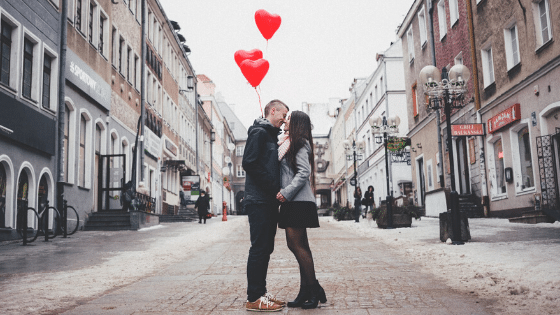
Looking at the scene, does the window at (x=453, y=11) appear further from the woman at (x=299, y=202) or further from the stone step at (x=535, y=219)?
the woman at (x=299, y=202)

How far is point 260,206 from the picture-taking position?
5.16 meters

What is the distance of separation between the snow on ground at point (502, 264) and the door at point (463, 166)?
1140cm

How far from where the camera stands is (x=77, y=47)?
20984 mm

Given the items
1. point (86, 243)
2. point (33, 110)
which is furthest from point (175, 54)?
point (86, 243)

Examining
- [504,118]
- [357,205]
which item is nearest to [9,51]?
[357,205]

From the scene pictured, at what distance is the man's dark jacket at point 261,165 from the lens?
5121 mm

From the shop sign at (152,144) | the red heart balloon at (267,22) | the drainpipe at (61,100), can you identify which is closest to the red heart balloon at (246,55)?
the red heart balloon at (267,22)

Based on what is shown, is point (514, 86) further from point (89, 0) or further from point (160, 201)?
point (160, 201)

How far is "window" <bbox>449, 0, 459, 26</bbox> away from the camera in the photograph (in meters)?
24.8

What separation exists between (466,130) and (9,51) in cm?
1346

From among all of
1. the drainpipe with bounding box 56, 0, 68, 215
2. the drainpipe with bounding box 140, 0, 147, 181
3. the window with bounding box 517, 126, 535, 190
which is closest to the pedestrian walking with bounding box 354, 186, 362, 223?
the window with bounding box 517, 126, 535, 190

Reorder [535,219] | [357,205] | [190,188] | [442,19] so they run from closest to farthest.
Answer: [535,219] → [357,205] → [442,19] → [190,188]

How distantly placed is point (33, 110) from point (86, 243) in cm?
468

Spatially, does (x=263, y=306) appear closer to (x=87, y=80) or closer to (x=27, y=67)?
(x=27, y=67)
